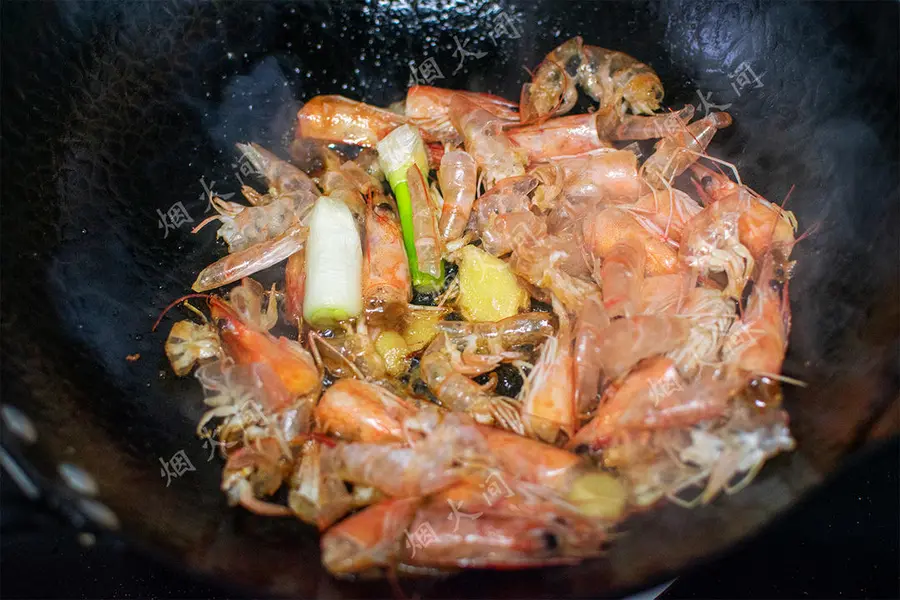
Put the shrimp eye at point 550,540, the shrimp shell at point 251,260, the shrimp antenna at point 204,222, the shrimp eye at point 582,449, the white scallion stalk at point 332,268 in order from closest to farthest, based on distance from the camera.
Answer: the shrimp eye at point 550,540 < the shrimp eye at point 582,449 < the white scallion stalk at point 332,268 < the shrimp shell at point 251,260 < the shrimp antenna at point 204,222

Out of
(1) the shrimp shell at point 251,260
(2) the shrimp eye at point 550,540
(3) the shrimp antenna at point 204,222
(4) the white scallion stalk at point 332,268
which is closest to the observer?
(2) the shrimp eye at point 550,540

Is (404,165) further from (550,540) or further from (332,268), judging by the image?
(550,540)

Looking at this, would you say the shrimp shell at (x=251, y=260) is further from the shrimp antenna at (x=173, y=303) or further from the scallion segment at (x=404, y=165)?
the scallion segment at (x=404, y=165)

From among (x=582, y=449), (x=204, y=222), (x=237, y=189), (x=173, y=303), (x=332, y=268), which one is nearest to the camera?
(x=582, y=449)

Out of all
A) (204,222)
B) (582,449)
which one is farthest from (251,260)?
(582,449)

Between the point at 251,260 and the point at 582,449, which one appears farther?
the point at 251,260

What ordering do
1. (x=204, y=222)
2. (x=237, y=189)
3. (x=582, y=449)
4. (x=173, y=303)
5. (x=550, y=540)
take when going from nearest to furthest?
(x=550, y=540), (x=582, y=449), (x=173, y=303), (x=204, y=222), (x=237, y=189)

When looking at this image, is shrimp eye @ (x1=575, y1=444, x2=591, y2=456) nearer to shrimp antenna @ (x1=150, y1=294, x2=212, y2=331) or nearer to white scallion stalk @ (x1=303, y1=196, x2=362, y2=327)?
white scallion stalk @ (x1=303, y1=196, x2=362, y2=327)

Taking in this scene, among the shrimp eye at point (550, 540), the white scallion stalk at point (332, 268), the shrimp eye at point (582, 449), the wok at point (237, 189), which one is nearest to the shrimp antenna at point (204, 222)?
the wok at point (237, 189)
